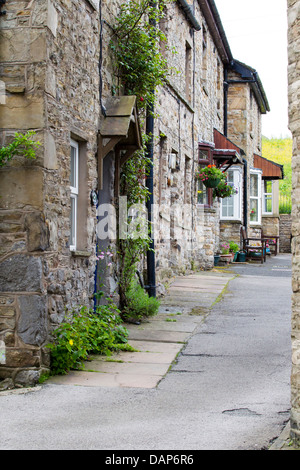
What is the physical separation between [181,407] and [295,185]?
202 centimetres

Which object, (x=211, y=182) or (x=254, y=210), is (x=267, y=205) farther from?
(x=211, y=182)

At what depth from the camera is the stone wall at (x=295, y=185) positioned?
3678mm

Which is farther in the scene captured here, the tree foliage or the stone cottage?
the tree foliage

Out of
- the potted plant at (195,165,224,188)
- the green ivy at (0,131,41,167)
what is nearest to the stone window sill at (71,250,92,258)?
the green ivy at (0,131,41,167)

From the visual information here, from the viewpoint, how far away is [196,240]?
1563cm

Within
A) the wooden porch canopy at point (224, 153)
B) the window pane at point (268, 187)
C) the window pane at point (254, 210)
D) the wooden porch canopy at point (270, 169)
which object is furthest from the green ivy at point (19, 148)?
the window pane at point (268, 187)

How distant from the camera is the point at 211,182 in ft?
51.3

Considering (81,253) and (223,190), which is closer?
(81,253)

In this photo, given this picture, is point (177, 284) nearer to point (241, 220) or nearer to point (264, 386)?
point (264, 386)

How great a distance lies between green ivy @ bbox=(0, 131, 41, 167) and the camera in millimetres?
5176

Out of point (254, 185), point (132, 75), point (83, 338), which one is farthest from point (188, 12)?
point (254, 185)

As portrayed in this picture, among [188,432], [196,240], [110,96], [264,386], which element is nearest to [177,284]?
[196,240]

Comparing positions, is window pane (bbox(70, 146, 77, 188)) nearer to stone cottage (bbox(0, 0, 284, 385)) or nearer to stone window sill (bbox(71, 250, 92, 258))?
stone cottage (bbox(0, 0, 284, 385))

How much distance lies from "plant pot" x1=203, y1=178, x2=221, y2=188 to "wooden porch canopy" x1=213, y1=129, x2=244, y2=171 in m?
1.67
